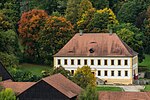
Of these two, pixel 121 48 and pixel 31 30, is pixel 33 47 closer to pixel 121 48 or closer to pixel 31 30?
pixel 31 30

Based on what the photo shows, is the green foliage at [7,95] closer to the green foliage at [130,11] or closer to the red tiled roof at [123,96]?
the red tiled roof at [123,96]

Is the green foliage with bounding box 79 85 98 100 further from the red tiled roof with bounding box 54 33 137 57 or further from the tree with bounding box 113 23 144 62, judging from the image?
the tree with bounding box 113 23 144 62

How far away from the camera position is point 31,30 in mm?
100250

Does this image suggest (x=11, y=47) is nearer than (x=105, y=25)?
Yes

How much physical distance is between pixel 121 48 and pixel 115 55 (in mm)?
1163

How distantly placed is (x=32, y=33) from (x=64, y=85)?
37.9 metres

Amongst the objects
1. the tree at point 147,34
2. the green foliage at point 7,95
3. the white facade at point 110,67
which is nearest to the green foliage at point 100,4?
the tree at point 147,34

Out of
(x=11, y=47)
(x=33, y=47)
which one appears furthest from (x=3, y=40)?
(x=33, y=47)

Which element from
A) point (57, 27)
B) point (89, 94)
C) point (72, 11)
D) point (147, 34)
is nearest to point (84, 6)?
point (72, 11)

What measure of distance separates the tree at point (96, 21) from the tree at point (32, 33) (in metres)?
7.64

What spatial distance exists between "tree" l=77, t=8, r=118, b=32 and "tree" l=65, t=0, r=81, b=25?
9.61 feet

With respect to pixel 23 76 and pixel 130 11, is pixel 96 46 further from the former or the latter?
pixel 130 11

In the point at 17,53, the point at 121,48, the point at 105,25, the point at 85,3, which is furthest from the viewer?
the point at 85,3

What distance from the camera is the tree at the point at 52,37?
97.5 meters
